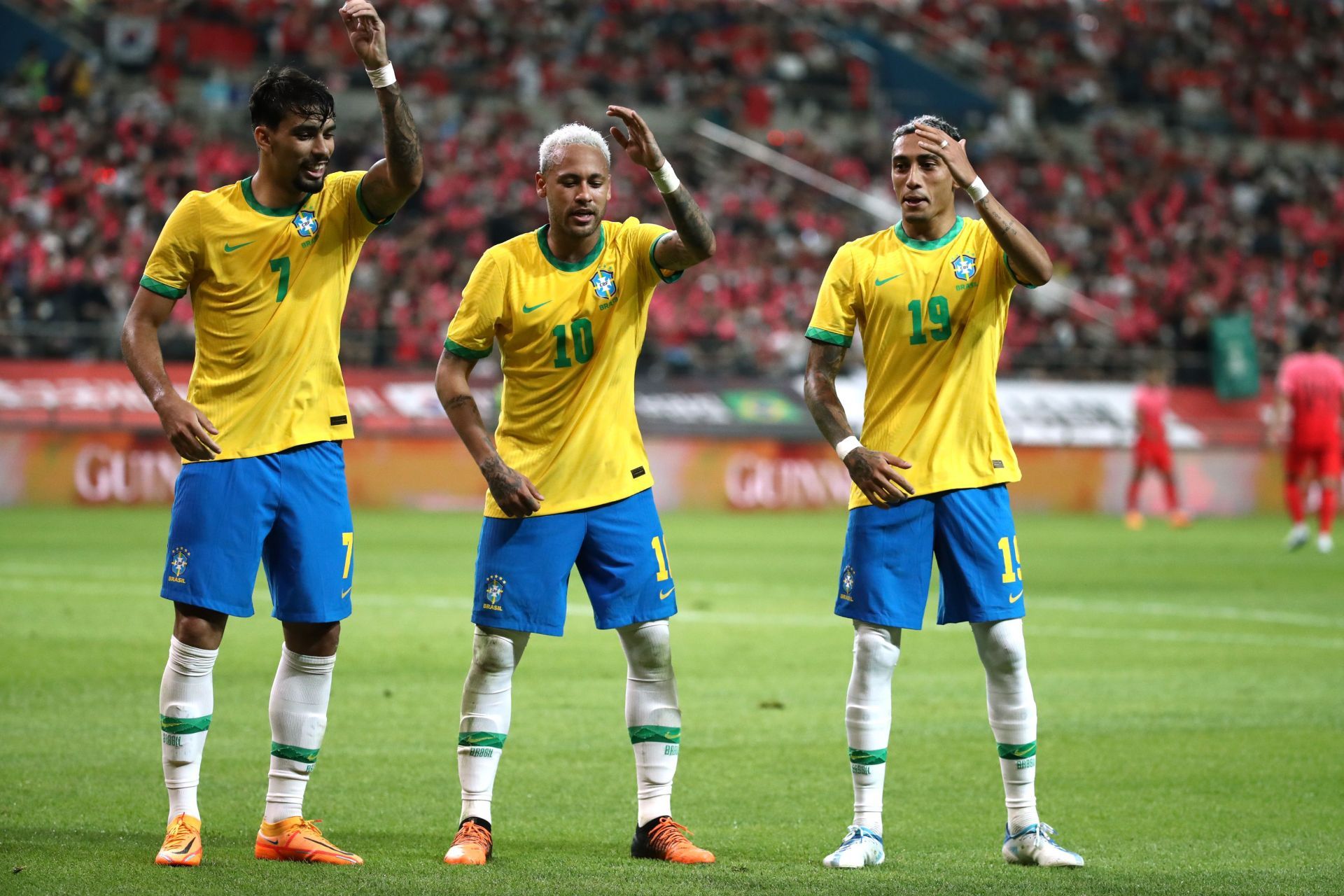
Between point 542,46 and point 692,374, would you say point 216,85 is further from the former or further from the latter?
point 692,374

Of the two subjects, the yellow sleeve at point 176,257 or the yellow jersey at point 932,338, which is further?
the yellow jersey at point 932,338

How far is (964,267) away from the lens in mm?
5539

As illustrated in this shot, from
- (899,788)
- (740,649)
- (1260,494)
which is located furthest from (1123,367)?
(899,788)

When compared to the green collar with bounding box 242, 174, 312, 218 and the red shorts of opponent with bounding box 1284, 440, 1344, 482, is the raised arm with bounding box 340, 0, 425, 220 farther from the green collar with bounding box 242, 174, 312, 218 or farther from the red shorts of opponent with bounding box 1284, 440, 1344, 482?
the red shorts of opponent with bounding box 1284, 440, 1344, 482

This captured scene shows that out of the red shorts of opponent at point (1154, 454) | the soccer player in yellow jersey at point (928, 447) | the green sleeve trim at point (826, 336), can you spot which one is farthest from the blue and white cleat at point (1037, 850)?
the red shorts of opponent at point (1154, 454)

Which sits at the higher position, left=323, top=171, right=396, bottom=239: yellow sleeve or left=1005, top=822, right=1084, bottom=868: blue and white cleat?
left=323, top=171, right=396, bottom=239: yellow sleeve

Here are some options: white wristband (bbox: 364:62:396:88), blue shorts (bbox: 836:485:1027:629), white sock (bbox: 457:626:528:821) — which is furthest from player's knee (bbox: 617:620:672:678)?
white wristband (bbox: 364:62:396:88)

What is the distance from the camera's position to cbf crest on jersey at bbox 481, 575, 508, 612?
5.41 m

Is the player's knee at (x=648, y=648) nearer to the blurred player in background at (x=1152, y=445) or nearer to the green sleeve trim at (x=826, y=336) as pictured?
the green sleeve trim at (x=826, y=336)

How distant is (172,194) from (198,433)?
81.1 ft

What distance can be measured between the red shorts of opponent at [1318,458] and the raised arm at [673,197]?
53.7ft

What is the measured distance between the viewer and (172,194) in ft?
93.2

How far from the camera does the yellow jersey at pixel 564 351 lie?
18.0 ft

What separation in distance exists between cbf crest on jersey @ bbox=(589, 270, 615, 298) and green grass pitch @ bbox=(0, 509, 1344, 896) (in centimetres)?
178
